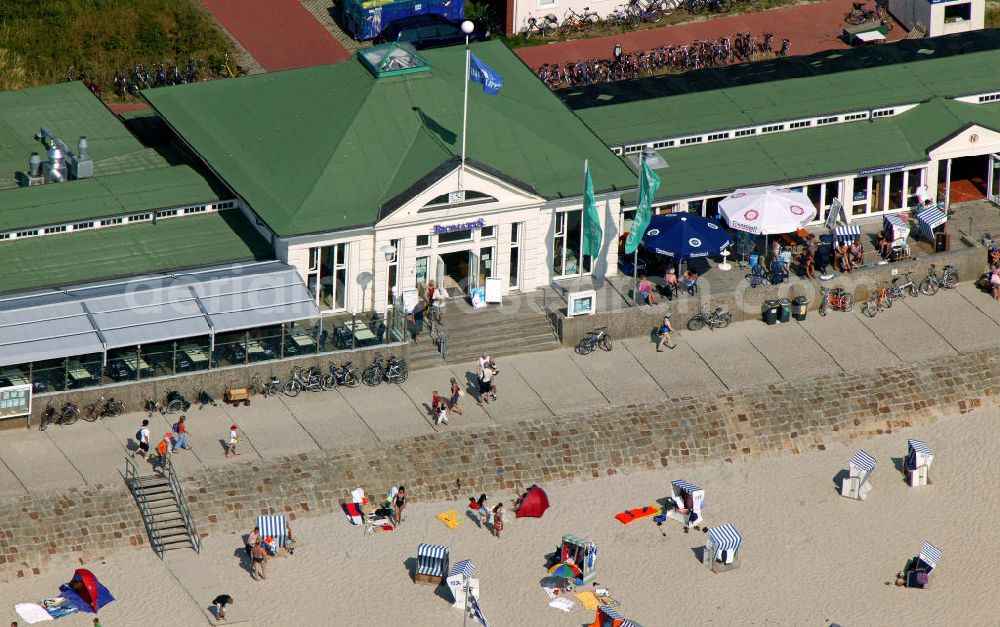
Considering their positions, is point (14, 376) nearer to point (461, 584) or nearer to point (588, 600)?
point (461, 584)

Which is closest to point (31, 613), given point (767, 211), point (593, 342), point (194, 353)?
point (194, 353)

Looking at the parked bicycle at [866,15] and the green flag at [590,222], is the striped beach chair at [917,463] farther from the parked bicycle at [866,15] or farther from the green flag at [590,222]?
the parked bicycle at [866,15]

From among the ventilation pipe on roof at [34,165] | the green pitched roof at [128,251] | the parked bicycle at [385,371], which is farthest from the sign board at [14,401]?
the ventilation pipe on roof at [34,165]

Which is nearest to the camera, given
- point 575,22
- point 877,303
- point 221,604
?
point 221,604

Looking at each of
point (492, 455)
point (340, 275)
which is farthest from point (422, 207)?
point (492, 455)

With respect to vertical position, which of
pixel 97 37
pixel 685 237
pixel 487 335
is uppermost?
pixel 97 37

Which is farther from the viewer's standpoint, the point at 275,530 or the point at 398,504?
the point at 398,504

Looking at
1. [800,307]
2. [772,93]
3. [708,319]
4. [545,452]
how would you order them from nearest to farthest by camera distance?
[545,452]
[708,319]
[800,307]
[772,93]
